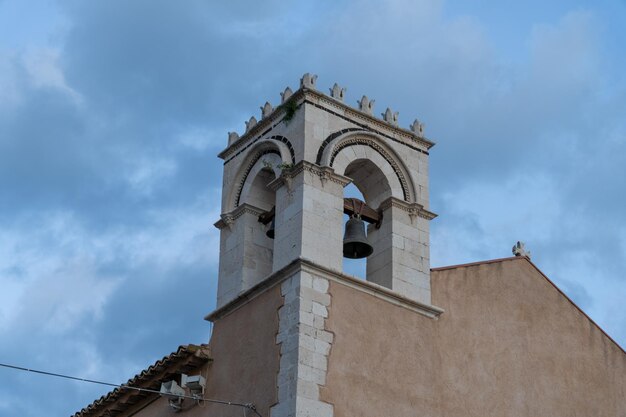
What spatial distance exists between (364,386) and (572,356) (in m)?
4.32

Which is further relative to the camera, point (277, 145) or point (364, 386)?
point (277, 145)

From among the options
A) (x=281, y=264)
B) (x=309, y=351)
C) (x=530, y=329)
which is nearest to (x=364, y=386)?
(x=309, y=351)

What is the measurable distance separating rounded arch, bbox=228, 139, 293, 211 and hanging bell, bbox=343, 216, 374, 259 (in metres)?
1.28

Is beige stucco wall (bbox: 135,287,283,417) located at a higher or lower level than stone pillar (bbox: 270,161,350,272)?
lower

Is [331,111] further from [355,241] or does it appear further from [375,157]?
[355,241]

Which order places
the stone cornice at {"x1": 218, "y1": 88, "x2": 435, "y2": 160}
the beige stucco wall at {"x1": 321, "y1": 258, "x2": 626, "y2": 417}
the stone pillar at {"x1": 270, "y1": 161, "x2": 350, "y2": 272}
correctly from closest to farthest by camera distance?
the beige stucco wall at {"x1": 321, "y1": 258, "x2": 626, "y2": 417} → the stone pillar at {"x1": 270, "y1": 161, "x2": 350, "y2": 272} → the stone cornice at {"x1": 218, "y1": 88, "x2": 435, "y2": 160}

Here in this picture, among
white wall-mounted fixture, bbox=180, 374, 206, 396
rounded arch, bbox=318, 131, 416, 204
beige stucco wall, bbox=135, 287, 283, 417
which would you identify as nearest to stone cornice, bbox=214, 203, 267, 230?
rounded arch, bbox=318, 131, 416, 204

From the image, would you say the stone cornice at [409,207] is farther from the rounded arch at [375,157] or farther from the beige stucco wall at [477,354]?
the beige stucco wall at [477,354]

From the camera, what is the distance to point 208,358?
17406 mm

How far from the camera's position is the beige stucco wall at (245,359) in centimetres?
1591

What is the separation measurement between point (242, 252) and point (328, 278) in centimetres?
195

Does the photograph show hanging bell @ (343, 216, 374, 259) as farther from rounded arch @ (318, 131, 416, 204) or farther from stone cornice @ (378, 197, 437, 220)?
rounded arch @ (318, 131, 416, 204)

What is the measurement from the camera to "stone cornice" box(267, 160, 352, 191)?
17.1 metres

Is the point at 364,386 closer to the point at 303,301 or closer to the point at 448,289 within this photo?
the point at 303,301
